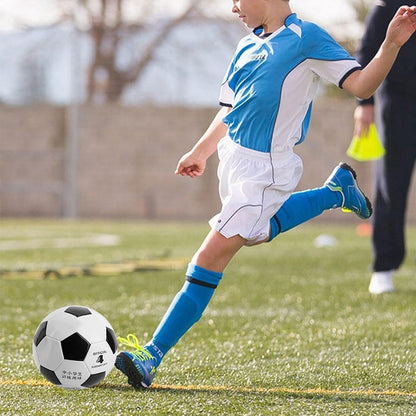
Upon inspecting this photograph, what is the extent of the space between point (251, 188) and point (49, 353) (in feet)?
2.75

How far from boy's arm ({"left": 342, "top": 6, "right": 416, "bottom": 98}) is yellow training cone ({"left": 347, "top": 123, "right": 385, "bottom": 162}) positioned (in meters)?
2.24

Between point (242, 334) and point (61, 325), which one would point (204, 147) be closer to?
point (61, 325)

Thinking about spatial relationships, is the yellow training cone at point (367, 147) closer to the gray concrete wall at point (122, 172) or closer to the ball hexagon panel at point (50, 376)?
the ball hexagon panel at point (50, 376)

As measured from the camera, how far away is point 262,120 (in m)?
3.03

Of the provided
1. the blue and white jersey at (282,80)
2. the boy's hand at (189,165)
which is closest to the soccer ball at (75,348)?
the boy's hand at (189,165)

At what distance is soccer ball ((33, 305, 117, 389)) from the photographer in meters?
2.77

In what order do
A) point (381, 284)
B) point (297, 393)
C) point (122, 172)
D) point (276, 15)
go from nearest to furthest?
point (297, 393) → point (276, 15) → point (381, 284) → point (122, 172)

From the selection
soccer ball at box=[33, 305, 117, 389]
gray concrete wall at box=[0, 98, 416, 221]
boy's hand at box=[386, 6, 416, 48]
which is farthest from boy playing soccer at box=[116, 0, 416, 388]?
gray concrete wall at box=[0, 98, 416, 221]

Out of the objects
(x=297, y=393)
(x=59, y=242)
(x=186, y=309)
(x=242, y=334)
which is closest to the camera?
(x=297, y=393)

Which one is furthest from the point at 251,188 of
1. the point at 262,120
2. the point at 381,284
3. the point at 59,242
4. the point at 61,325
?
the point at 59,242

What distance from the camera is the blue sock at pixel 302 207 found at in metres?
3.20

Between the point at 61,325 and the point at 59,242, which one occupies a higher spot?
the point at 61,325

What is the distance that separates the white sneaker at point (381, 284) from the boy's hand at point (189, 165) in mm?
2373

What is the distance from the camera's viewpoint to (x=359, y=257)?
816 centimetres
